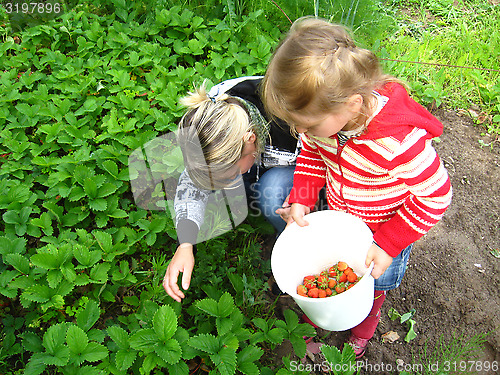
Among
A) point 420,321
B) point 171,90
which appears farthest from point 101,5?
point 420,321

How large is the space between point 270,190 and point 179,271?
657 millimetres

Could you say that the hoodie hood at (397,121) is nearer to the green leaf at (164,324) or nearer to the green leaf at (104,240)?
the green leaf at (164,324)

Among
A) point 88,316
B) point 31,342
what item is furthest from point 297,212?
point 31,342

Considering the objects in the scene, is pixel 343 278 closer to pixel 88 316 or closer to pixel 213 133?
pixel 213 133

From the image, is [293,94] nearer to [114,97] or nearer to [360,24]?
[114,97]

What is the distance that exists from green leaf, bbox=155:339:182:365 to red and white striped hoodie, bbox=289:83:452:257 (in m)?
0.83

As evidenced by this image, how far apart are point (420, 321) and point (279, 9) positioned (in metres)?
2.22

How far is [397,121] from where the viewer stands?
1295 millimetres

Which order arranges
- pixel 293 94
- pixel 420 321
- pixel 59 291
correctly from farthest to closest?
pixel 420 321 → pixel 59 291 → pixel 293 94

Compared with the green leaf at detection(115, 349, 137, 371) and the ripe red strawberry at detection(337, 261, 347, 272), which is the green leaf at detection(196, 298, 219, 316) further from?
the ripe red strawberry at detection(337, 261, 347, 272)

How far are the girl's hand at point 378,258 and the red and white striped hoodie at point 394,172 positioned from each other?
0.02m

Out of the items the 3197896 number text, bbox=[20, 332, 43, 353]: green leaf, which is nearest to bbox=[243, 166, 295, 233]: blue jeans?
bbox=[20, 332, 43, 353]: green leaf

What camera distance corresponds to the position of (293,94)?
1.19 metres

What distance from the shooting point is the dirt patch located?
1856 millimetres
